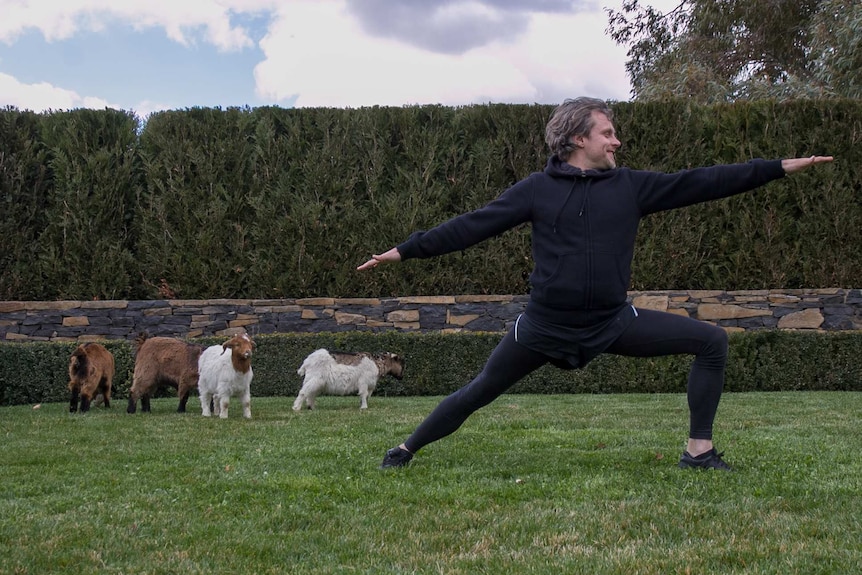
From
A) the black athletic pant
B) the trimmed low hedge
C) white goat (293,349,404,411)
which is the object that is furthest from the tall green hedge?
the black athletic pant

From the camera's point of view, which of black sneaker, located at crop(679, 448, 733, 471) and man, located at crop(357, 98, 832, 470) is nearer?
man, located at crop(357, 98, 832, 470)

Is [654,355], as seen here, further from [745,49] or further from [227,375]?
[745,49]

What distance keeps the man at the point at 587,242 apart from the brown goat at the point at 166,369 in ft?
18.9

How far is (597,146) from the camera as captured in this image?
5.26m

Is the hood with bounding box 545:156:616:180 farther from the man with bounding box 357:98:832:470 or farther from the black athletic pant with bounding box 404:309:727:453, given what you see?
the black athletic pant with bounding box 404:309:727:453

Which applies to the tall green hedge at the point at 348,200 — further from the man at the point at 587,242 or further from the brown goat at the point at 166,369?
the man at the point at 587,242

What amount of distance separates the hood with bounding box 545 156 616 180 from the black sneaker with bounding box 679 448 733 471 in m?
1.83

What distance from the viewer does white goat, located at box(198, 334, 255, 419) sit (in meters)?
9.47

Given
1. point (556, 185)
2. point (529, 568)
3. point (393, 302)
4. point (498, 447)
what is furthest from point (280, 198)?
point (529, 568)

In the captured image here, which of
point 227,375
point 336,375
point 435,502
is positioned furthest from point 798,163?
point 336,375

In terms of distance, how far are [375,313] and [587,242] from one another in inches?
389

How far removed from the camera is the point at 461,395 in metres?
5.55

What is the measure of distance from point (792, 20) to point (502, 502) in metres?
24.5

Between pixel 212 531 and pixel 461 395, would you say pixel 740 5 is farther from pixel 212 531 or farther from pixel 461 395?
pixel 212 531
